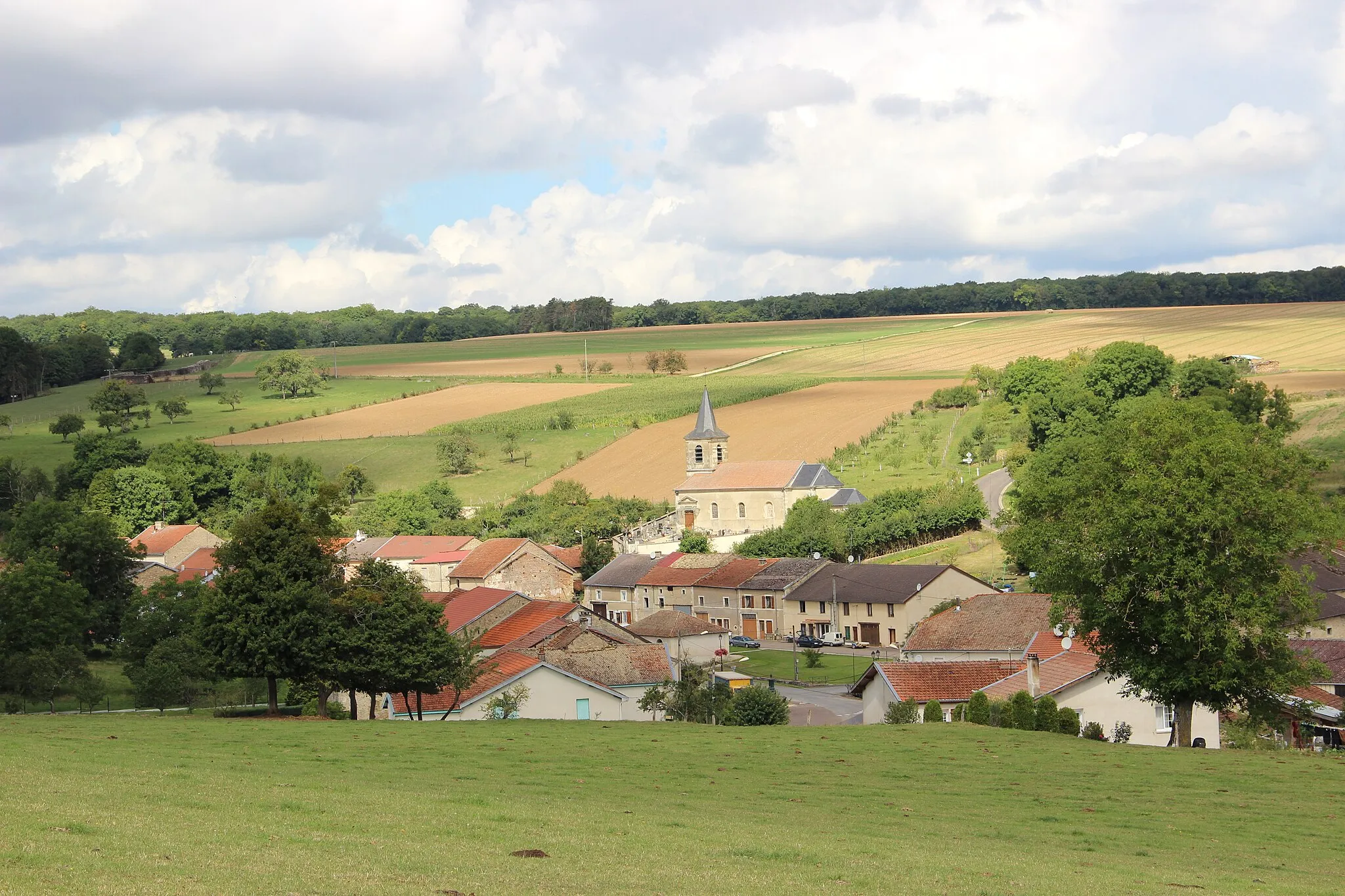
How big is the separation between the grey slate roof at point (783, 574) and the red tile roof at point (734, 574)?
0.56m

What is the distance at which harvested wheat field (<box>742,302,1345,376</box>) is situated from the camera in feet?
422

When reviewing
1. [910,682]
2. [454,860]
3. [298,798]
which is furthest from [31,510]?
[454,860]

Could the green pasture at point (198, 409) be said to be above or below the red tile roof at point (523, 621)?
above

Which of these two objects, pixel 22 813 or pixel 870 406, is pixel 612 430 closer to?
pixel 870 406

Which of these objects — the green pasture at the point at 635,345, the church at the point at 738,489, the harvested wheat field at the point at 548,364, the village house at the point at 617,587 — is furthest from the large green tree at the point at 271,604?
the green pasture at the point at 635,345

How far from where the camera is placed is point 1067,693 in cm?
4325

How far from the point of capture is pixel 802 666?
71.9 meters

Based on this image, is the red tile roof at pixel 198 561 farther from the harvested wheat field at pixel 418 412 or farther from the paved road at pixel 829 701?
the paved road at pixel 829 701

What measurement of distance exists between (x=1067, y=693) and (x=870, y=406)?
84643 millimetres

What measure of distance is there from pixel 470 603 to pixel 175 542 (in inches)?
1736

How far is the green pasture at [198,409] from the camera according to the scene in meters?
130

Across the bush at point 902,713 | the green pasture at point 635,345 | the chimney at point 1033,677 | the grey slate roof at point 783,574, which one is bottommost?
the grey slate roof at point 783,574

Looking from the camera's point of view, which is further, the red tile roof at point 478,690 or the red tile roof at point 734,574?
the red tile roof at point 734,574

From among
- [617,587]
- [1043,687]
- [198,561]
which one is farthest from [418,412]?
[1043,687]
